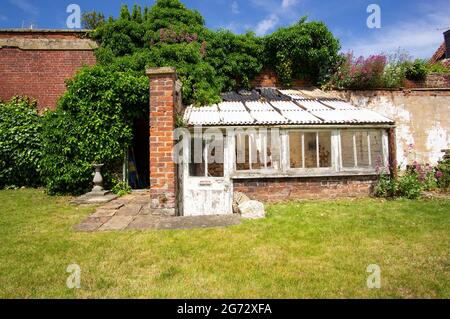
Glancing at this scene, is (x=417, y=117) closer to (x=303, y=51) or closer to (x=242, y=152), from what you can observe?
(x=303, y=51)

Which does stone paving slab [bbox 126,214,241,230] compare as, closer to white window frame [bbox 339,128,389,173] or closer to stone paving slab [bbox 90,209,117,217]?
stone paving slab [bbox 90,209,117,217]

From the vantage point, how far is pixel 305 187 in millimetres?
7902

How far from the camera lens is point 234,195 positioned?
746cm

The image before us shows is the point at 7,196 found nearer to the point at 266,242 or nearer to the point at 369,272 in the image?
the point at 266,242

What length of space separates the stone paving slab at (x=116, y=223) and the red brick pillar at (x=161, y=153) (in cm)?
56

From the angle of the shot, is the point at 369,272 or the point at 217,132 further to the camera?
the point at 217,132

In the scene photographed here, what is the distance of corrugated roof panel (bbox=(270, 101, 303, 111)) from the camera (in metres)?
8.89

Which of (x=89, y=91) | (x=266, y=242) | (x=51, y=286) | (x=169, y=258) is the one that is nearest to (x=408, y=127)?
(x=266, y=242)

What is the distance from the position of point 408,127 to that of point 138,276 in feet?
35.6

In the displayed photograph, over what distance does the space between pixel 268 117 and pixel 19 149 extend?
28.8 feet

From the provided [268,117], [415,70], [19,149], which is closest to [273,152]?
[268,117]

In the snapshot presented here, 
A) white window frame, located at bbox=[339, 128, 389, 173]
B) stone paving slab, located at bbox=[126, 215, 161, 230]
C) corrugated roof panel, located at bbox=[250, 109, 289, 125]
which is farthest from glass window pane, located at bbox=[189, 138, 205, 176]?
white window frame, located at bbox=[339, 128, 389, 173]
